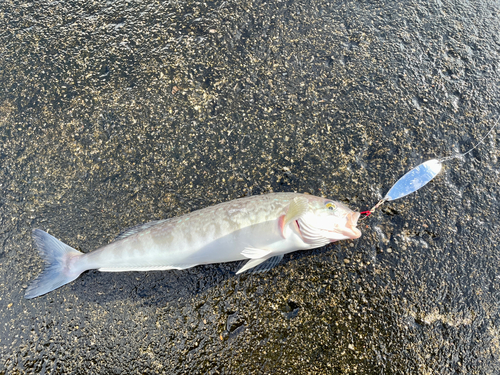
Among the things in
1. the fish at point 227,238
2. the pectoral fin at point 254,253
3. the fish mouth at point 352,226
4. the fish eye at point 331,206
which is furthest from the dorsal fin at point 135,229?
the fish mouth at point 352,226

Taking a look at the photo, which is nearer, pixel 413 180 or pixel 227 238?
pixel 227 238

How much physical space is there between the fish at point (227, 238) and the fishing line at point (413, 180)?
51 cm

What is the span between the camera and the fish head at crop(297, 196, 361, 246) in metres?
2.89

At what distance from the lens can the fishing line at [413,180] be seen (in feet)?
10.6

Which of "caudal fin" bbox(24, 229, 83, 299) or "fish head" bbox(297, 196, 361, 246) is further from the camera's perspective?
"caudal fin" bbox(24, 229, 83, 299)

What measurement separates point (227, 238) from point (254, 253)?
0.27 metres

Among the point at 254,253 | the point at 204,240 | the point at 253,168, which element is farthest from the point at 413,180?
the point at 204,240

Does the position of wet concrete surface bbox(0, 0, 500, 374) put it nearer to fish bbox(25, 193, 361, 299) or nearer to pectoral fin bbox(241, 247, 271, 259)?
fish bbox(25, 193, 361, 299)

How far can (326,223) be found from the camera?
2906 mm

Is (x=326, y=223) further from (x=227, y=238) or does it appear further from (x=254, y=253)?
(x=227, y=238)

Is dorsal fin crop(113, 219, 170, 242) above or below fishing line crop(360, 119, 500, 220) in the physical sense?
above

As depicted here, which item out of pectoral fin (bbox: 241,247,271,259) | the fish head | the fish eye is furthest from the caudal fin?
the fish eye

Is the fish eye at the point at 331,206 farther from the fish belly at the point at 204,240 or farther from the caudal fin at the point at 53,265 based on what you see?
the caudal fin at the point at 53,265

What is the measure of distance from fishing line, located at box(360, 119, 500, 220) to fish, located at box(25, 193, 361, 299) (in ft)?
1.66
